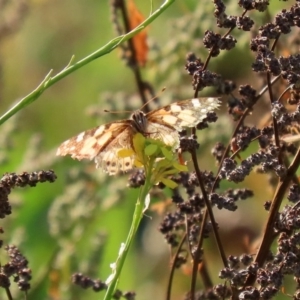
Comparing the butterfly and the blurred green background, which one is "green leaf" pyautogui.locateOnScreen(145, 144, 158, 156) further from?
the blurred green background

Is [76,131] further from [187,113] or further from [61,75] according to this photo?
[61,75]

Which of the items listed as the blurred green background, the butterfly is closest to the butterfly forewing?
the butterfly

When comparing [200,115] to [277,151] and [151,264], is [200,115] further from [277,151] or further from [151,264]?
[151,264]

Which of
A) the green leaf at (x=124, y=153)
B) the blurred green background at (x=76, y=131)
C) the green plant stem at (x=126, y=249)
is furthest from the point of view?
the blurred green background at (x=76, y=131)

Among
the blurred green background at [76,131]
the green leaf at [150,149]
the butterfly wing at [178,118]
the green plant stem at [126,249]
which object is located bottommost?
the green plant stem at [126,249]

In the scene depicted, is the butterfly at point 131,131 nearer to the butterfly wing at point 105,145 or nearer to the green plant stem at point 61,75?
the butterfly wing at point 105,145

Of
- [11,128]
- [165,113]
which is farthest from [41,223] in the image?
[165,113]

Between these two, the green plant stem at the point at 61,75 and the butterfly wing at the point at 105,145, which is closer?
the green plant stem at the point at 61,75

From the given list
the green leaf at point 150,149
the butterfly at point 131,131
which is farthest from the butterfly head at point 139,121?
the green leaf at point 150,149
